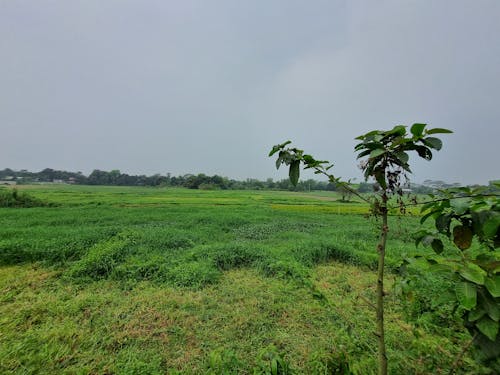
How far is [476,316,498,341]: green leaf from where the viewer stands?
0.84 metres

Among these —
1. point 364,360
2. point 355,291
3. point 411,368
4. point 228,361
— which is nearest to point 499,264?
point 411,368

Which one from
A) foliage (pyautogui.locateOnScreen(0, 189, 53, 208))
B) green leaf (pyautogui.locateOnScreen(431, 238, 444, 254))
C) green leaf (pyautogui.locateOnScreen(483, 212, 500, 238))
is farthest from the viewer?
foliage (pyautogui.locateOnScreen(0, 189, 53, 208))

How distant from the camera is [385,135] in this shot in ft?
3.44

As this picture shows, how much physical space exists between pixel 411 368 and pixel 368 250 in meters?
5.00

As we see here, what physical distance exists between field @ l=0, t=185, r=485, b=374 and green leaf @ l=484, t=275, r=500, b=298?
0.39 metres

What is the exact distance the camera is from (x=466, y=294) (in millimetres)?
875

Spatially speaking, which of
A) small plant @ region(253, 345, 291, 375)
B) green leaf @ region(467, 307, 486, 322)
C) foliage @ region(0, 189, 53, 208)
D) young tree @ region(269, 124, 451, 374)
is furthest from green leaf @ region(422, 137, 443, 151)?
foliage @ region(0, 189, 53, 208)

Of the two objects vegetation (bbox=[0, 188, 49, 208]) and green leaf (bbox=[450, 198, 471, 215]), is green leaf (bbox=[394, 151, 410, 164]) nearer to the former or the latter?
green leaf (bbox=[450, 198, 471, 215])

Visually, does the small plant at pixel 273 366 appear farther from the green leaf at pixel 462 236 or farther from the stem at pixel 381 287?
the green leaf at pixel 462 236

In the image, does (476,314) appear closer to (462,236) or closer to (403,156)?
(462,236)

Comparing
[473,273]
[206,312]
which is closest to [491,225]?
[473,273]

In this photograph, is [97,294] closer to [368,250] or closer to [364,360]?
[364,360]

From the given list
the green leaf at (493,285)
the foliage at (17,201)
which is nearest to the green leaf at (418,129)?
the green leaf at (493,285)

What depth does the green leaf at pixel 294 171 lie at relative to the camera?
1235 millimetres
